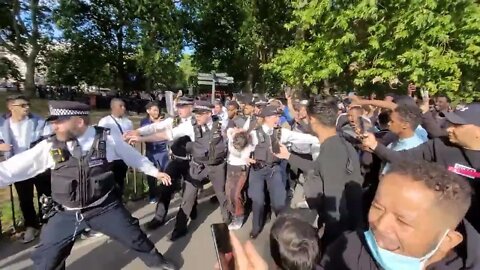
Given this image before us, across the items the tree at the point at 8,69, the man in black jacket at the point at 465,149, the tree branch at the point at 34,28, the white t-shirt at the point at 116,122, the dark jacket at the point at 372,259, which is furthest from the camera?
the tree at the point at 8,69

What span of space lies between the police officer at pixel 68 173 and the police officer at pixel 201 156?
169 cm

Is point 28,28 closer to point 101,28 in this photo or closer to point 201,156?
point 101,28

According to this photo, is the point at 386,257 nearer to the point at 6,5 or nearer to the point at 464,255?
the point at 464,255

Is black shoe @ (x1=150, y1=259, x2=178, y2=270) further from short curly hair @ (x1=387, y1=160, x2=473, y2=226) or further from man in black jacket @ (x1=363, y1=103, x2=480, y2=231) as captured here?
short curly hair @ (x1=387, y1=160, x2=473, y2=226)

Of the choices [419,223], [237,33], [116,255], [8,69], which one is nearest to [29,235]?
[116,255]

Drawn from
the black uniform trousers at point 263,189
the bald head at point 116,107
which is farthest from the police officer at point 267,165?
the bald head at point 116,107

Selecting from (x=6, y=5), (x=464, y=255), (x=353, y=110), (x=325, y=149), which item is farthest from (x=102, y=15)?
(x=464, y=255)

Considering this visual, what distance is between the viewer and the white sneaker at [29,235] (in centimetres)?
463

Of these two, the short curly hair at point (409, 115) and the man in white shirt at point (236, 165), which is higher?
the short curly hair at point (409, 115)

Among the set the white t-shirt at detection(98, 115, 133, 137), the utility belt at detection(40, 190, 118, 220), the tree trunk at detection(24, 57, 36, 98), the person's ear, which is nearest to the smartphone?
the person's ear

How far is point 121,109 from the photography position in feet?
19.7

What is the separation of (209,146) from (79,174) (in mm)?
2116

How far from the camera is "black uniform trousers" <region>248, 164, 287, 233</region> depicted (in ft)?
16.9

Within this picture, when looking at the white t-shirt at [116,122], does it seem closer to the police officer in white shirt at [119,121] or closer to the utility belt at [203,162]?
the police officer in white shirt at [119,121]
